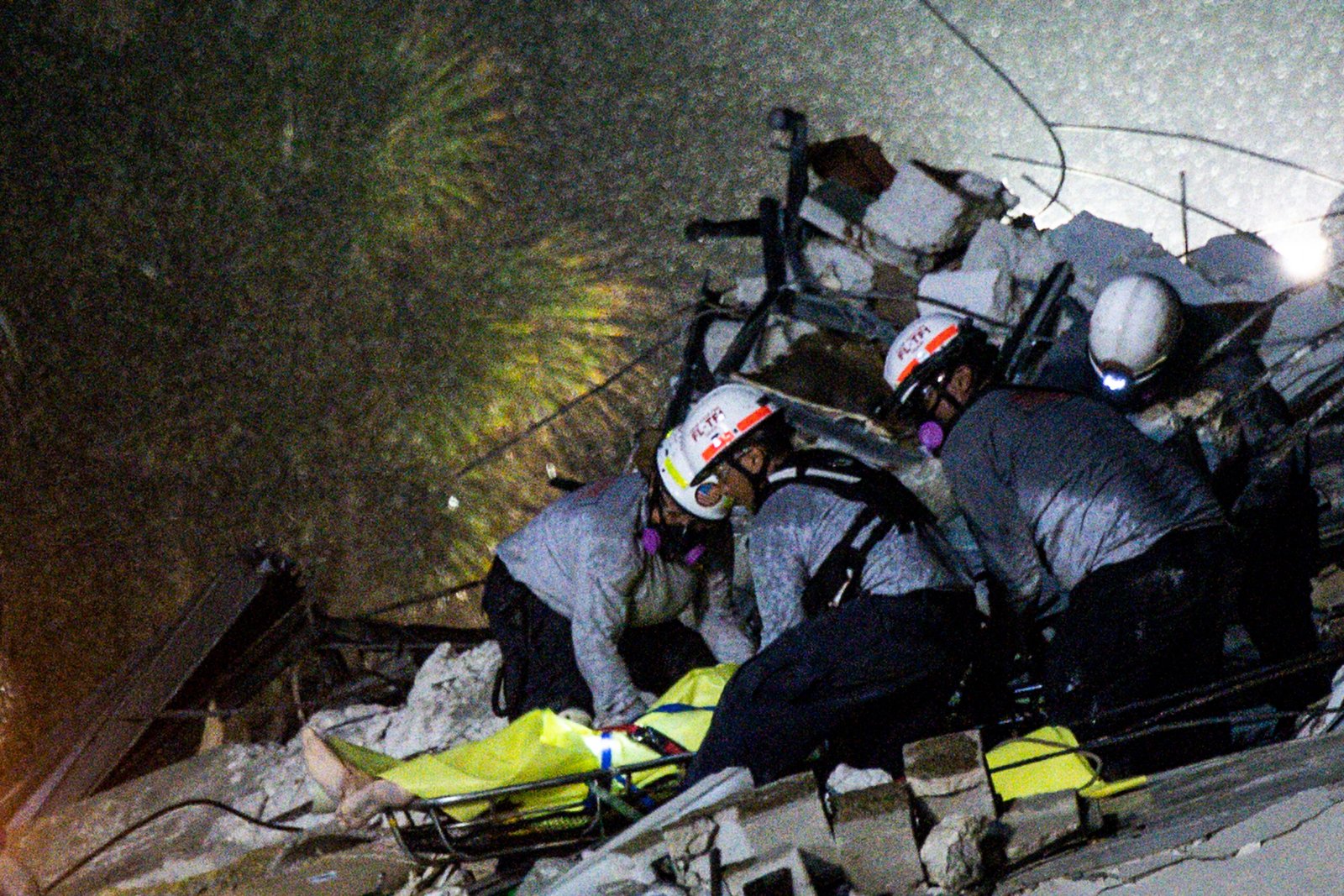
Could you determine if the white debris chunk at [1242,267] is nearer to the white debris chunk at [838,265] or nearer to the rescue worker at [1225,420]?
the rescue worker at [1225,420]

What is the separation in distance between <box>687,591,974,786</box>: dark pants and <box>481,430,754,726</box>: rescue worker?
0.79m

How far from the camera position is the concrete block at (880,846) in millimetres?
2875

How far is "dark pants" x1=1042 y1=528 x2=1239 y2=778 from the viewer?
4246 millimetres

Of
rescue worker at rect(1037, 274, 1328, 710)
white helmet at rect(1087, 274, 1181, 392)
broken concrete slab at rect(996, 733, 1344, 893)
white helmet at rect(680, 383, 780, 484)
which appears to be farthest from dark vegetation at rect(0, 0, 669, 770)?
broken concrete slab at rect(996, 733, 1344, 893)

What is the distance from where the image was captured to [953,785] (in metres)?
2.96

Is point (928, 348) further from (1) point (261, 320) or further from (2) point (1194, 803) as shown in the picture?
(1) point (261, 320)

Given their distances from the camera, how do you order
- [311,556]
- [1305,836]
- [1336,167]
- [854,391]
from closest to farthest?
[1305,836] → [854,391] → [1336,167] → [311,556]

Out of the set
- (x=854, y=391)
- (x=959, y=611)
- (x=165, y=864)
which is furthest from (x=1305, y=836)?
(x=165, y=864)

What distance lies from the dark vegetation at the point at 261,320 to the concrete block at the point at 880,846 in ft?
28.9

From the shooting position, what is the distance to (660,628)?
568 cm

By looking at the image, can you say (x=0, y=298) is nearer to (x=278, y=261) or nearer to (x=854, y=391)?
(x=278, y=261)

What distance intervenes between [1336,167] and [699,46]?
6.36 metres

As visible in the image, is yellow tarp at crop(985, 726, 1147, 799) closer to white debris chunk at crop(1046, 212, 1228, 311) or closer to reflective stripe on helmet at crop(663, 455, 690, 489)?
reflective stripe on helmet at crop(663, 455, 690, 489)

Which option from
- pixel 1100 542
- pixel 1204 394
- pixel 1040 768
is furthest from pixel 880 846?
pixel 1204 394
